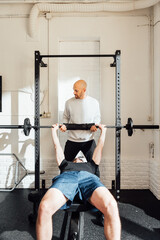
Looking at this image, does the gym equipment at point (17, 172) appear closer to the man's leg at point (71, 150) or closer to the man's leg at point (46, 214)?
the man's leg at point (71, 150)

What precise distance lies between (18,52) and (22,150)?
1.68 meters

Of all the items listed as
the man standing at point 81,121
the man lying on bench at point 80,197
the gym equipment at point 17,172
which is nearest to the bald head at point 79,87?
the man standing at point 81,121

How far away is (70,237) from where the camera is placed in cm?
181

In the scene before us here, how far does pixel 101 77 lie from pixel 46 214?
7.73 ft

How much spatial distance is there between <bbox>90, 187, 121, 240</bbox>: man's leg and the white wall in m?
1.70

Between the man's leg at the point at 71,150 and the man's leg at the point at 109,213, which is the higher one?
the man's leg at the point at 71,150

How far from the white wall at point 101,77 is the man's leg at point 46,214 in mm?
1729

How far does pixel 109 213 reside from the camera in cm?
146

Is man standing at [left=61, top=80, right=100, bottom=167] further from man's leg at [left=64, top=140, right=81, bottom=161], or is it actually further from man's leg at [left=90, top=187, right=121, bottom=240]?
man's leg at [left=90, top=187, right=121, bottom=240]

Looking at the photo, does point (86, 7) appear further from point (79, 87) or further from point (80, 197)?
point (80, 197)

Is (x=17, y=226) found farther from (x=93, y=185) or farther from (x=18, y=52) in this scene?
(x=18, y=52)

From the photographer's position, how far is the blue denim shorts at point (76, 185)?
1.57m

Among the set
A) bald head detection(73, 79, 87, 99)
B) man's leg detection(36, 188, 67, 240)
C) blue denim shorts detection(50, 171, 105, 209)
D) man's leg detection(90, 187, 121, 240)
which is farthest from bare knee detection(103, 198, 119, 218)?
bald head detection(73, 79, 87, 99)

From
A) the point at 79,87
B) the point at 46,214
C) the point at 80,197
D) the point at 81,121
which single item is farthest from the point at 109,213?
the point at 79,87
